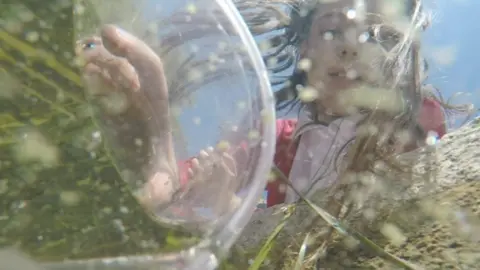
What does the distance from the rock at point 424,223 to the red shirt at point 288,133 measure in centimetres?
39

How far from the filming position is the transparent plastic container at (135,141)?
617mm

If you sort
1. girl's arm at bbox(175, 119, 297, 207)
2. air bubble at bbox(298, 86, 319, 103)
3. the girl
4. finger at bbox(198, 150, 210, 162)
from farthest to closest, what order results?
air bubble at bbox(298, 86, 319, 103) → girl's arm at bbox(175, 119, 297, 207) → the girl → finger at bbox(198, 150, 210, 162)

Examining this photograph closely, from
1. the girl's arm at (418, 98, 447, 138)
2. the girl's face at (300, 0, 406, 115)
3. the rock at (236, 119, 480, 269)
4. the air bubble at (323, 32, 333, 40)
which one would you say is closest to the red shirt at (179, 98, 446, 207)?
the girl's arm at (418, 98, 447, 138)

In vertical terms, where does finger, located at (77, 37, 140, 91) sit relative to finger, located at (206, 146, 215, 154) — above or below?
above

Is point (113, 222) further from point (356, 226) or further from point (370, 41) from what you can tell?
point (370, 41)

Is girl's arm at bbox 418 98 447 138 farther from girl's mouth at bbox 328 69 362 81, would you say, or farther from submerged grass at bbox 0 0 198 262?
submerged grass at bbox 0 0 198 262

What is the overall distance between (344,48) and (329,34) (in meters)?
0.06

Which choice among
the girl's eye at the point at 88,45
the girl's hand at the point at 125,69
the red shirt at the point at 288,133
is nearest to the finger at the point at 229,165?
the girl's hand at the point at 125,69

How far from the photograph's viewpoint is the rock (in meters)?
0.62

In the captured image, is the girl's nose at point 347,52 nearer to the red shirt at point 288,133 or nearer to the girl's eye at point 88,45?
the red shirt at point 288,133

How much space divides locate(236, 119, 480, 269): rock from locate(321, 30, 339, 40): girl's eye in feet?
1.54

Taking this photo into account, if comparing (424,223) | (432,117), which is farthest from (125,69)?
(432,117)

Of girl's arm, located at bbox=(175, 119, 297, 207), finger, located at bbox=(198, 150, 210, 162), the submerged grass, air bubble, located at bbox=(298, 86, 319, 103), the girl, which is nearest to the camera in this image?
the submerged grass

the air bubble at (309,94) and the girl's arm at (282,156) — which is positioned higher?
the air bubble at (309,94)
